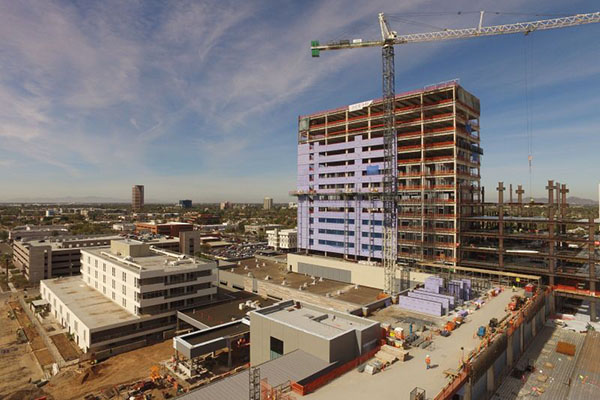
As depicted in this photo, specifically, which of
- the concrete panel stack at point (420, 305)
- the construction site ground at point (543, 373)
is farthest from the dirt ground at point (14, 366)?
the construction site ground at point (543, 373)

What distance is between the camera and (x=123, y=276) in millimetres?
64062

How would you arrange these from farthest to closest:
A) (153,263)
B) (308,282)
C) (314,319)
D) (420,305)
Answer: (308,282) < (153,263) < (420,305) < (314,319)

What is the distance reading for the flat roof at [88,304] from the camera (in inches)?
2301

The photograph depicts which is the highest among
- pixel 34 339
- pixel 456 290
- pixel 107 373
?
pixel 456 290

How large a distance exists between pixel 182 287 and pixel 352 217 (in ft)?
139

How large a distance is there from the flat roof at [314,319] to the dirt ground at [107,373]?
2454 cm

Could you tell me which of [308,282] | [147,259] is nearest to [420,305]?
[308,282]

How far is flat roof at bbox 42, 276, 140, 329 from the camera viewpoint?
5844 cm

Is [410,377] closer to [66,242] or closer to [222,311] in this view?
[222,311]

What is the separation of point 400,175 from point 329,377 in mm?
59164

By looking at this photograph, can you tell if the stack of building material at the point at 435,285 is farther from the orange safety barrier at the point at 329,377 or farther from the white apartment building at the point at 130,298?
the white apartment building at the point at 130,298

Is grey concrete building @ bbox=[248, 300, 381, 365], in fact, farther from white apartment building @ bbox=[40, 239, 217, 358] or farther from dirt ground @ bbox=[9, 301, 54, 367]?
dirt ground @ bbox=[9, 301, 54, 367]

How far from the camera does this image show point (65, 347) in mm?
58500

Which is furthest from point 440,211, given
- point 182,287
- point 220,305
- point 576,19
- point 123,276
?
point 123,276
